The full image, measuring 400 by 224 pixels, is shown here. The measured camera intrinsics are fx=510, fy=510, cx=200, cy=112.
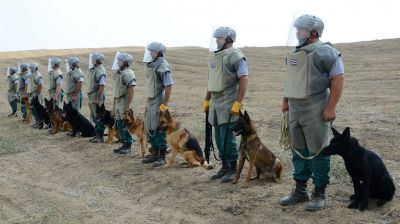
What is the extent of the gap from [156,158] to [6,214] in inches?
119

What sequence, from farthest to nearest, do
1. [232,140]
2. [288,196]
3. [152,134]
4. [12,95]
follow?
[12,95] < [152,134] < [232,140] < [288,196]

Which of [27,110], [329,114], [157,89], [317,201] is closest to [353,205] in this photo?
[317,201]

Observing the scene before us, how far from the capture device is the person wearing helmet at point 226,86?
678 centimetres

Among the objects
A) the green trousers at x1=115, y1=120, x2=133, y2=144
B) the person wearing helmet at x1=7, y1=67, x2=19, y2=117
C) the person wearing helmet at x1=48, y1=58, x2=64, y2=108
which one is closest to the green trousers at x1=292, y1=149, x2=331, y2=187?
the green trousers at x1=115, y1=120, x2=133, y2=144

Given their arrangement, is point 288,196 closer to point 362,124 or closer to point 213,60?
point 213,60

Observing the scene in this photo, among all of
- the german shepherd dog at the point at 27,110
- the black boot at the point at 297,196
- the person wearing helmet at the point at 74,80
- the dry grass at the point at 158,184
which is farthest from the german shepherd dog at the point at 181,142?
the german shepherd dog at the point at 27,110

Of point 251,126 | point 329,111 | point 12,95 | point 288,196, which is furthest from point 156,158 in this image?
point 12,95

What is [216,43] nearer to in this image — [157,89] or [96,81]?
[157,89]

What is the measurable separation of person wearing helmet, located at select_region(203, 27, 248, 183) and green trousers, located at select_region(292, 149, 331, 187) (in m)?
1.20

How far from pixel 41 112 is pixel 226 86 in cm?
916

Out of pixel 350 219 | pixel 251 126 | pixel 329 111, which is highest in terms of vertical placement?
pixel 329 111

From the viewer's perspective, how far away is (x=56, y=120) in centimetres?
1354

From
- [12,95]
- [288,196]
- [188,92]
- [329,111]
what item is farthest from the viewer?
[188,92]

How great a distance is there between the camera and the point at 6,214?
6621mm
